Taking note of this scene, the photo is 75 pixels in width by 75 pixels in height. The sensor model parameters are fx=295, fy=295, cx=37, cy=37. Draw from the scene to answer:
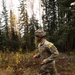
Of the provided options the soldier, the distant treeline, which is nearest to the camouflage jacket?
the soldier

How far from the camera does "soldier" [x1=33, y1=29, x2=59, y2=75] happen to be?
23.3 ft

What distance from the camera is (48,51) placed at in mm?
7227

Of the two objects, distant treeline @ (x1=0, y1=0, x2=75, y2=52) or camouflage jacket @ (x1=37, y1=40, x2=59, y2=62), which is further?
distant treeline @ (x1=0, y1=0, x2=75, y2=52)

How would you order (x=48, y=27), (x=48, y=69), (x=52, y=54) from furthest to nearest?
(x=48, y=27)
(x=48, y=69)
(x=52, y=54)

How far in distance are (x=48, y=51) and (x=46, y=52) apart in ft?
0.20

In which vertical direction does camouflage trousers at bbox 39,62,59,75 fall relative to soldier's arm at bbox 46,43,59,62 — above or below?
below

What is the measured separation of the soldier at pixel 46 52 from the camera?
7.11 metres

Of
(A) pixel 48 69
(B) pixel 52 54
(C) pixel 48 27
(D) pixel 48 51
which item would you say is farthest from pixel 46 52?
(C) pixel 48 27

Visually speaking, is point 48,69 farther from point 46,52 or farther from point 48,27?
point 48,27

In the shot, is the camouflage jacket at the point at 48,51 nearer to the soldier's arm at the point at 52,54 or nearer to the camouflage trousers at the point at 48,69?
the soldier's arm at the point at 52,54

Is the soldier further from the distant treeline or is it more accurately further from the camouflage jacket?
the distant treeline

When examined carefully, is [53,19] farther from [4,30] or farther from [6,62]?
[6,62]

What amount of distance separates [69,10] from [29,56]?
73.2ft

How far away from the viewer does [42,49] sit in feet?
23.9
